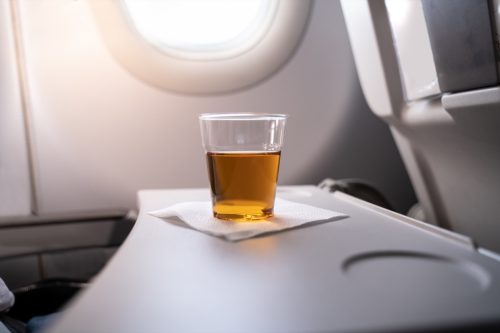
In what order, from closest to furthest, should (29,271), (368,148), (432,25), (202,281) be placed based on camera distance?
(202,281) < (432,25) < (29,271) < (368,148)

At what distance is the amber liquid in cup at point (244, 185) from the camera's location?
65 cm

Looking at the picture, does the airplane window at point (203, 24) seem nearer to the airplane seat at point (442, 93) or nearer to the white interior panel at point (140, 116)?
the white interior panel at point (140, 116)

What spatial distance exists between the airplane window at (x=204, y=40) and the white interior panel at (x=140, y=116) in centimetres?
3

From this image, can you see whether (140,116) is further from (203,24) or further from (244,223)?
(244,223)

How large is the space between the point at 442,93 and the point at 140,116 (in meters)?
0.75

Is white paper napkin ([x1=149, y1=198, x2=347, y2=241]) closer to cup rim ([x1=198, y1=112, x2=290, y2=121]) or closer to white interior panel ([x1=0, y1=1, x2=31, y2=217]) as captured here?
cup rim ([x1=198, y1=112, x2=290, y2=121])

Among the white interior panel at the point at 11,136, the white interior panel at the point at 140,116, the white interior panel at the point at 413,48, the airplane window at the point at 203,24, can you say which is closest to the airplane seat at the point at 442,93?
the white interior panel at the point at 413,48

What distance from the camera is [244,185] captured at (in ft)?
2.13

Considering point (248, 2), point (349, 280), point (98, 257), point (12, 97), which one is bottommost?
point (98, 257)

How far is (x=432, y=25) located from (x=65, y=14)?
2.82 feet

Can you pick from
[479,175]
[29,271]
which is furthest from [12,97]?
[479,175]

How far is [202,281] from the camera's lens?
411mm

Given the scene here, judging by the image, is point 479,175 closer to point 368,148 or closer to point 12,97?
point 368,148

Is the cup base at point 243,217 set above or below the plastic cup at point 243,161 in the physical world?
below
